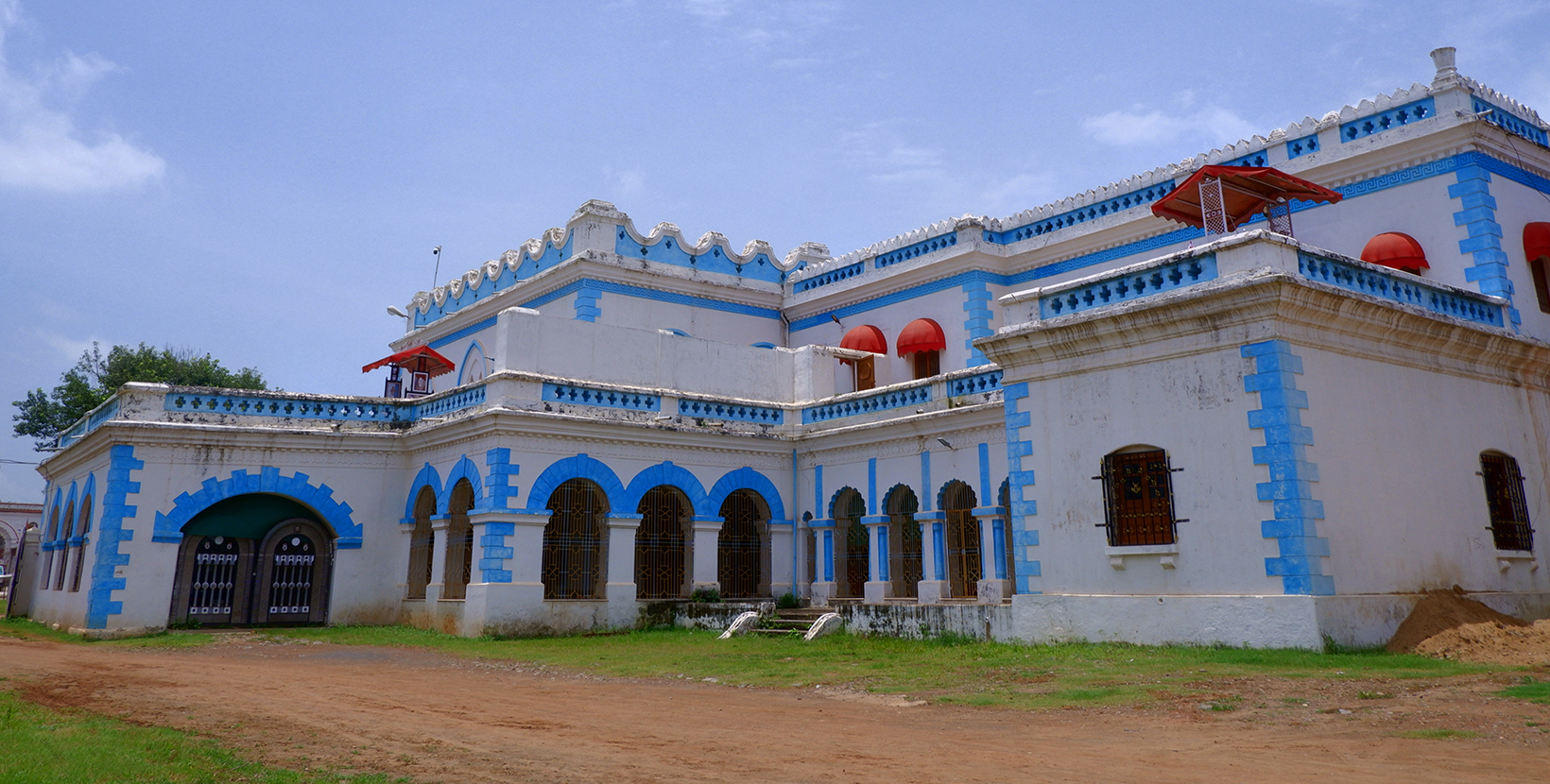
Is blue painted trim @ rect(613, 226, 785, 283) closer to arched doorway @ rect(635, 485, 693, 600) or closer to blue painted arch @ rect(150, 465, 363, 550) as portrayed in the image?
arched doorway @ rect(635, 485, 693, 600)

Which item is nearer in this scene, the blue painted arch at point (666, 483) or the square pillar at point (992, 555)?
the square pillar at point (992, 555)

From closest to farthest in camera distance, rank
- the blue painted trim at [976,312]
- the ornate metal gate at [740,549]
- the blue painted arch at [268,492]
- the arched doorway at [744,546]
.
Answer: the blue painted arch at [268,492] → the blue painted trim at [976,312] → the arched doorway at [744,546] → the ornate metal gate at [740,549]

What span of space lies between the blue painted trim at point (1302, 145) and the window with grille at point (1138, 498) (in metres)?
7.55

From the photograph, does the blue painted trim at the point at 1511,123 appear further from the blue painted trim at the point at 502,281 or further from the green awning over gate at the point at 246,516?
the green awning over gate at the point at 246,516

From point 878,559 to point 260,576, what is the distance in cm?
1152

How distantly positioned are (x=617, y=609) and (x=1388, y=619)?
11.7 meters

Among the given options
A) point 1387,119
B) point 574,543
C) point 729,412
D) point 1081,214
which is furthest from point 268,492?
point 1387,119

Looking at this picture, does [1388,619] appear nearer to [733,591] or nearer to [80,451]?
[733,591]

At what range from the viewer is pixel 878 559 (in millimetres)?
18719

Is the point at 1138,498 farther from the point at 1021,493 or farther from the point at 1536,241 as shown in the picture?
the point at 1536,241

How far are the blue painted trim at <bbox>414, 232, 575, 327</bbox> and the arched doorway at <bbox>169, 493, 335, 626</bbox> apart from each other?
6815 millimetres

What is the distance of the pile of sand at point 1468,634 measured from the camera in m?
10.1

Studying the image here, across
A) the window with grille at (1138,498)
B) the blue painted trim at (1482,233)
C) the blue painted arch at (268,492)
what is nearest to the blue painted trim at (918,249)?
the blue painted trim at (1482,233)

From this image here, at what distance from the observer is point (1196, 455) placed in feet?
37.7
